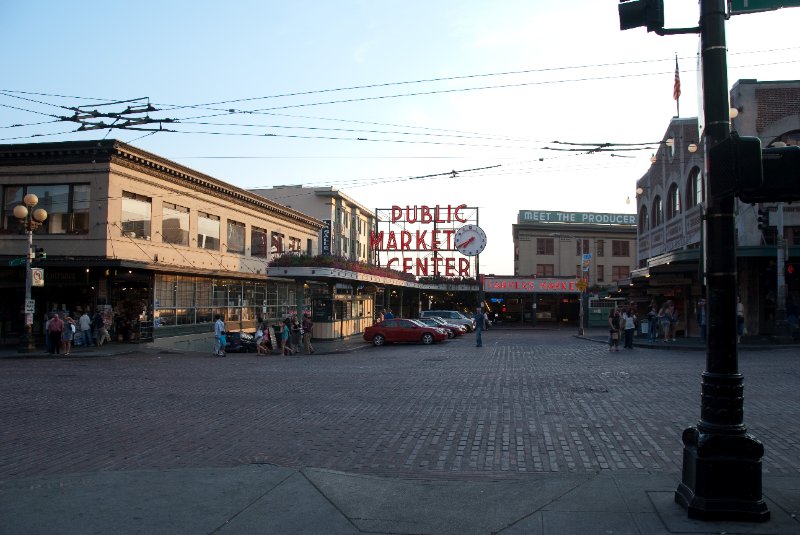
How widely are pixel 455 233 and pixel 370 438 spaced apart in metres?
47.0

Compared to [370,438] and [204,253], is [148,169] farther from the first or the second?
[370,438]

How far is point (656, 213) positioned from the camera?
45219 millimetres

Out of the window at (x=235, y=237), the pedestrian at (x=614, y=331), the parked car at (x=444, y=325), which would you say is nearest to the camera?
the pedestrian at (x=614, y=331)

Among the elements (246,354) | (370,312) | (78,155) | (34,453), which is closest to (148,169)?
(78,155)

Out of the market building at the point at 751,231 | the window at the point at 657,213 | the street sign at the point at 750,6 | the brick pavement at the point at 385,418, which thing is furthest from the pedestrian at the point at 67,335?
the window at the point at 657,213

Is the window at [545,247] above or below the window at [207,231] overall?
above

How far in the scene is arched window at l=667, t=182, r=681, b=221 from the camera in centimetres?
3944

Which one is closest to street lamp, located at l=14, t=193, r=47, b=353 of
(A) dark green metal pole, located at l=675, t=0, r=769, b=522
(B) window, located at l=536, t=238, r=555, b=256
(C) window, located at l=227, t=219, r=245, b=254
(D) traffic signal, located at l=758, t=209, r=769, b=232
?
(C) window, located at l=227, t=219, r=245, b=254

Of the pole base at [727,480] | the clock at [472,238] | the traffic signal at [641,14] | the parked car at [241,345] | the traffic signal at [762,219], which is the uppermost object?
the clock at [472,238]

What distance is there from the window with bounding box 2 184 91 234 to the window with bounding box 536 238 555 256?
54.0 meters

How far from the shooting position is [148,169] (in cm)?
3008

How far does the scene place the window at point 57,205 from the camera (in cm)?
2820

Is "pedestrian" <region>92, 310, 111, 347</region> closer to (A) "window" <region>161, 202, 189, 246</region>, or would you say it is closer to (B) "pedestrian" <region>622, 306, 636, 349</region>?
(A) "window" <region>161, 202, 189, 246</region>

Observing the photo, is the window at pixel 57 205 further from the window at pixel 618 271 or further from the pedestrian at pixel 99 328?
the window at pixel 618 271
